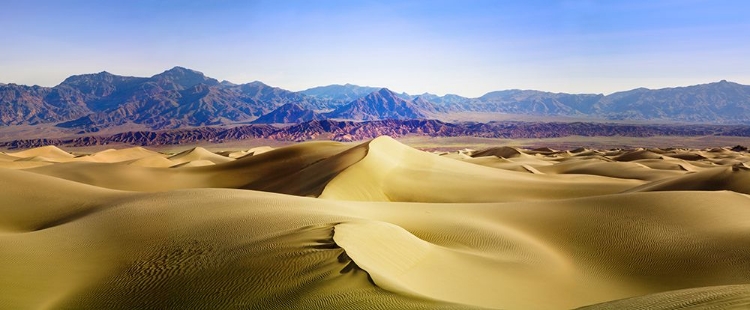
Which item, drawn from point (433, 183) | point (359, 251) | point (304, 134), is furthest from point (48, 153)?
point (304, 134)

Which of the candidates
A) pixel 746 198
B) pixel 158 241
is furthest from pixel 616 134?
pixel 158 241

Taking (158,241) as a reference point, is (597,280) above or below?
below

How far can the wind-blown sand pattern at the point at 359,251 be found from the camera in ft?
28.1

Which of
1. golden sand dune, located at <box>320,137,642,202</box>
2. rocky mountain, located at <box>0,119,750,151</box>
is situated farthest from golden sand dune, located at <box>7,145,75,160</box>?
rocky mountain, located at <box>0,119,750,151</box>

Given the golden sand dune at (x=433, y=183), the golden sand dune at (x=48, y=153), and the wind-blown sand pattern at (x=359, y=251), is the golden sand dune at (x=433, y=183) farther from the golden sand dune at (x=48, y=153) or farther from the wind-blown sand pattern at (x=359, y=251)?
the golden sand dune at (x=48, y=153)

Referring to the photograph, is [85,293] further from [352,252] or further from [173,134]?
[173,134]

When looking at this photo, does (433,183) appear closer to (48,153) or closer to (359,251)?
(359,251)

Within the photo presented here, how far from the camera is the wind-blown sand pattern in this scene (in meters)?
8.56

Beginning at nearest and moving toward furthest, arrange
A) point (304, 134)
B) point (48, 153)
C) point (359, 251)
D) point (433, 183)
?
1. point (359, 251)
2. point (433, 183)
3. point (48, 153)
4. point (304, 134)

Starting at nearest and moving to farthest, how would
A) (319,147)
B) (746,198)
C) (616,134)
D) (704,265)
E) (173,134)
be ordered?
(704,265)
(746,198)
(319,147)
(173,134)
(616,134)

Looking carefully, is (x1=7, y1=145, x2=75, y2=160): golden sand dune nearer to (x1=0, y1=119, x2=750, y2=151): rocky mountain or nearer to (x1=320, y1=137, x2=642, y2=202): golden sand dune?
(x1=320, y1=137, x2=642, y2=202): golden sand dune

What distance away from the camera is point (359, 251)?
982cm

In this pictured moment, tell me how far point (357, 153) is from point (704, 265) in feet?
66.8

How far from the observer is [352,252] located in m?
9.47
